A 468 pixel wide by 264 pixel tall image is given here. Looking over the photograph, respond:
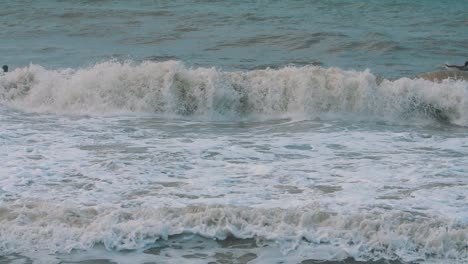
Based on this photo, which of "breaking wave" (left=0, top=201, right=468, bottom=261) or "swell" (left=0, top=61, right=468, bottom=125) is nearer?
"breaking wave" (left=0, top=201, right=468, bottom=261)

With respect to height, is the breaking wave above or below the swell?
below

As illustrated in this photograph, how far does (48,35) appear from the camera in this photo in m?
22.5

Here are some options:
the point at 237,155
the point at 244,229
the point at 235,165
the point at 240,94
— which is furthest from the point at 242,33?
the point at 244,229

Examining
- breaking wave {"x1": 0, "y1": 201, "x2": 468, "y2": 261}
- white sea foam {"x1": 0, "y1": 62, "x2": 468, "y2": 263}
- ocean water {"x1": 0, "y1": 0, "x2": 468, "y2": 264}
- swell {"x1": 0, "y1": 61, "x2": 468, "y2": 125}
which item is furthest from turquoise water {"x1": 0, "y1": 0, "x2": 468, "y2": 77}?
breaking wave {"x1": 0, "y1": 201, "x2": 468, "y2": 261}

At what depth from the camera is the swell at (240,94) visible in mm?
12039

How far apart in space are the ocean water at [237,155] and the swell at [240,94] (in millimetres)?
30

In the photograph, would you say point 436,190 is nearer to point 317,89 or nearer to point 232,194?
point 232,194

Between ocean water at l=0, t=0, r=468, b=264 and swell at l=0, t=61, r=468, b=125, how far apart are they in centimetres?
3

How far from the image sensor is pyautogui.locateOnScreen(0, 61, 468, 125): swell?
39.5ft

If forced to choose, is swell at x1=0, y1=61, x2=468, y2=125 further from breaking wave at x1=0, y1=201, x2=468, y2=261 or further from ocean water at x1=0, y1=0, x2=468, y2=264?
breaking wave at x1=0, y1=201, x2=468, y2=261

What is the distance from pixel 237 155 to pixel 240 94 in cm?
425

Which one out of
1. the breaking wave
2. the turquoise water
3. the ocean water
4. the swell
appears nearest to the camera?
the breaking wave

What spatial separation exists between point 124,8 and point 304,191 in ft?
73.6

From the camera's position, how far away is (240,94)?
12734 mm
